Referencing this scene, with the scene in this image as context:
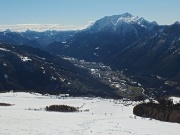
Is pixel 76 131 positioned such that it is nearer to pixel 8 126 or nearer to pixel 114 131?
pixel 114 131

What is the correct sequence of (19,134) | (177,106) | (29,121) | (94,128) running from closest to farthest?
(19,134), (94,128), (29,121), (177,106)

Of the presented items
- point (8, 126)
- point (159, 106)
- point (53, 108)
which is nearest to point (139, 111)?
point (159, 106)

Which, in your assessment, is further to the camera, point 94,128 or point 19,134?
point 94,128

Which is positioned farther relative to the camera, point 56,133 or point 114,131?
point 114,131

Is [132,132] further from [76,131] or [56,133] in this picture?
[56,133]

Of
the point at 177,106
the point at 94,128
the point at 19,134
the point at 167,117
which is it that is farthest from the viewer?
the point at 177,106

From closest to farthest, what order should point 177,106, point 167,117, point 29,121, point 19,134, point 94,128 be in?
point 19,134, point 94,128, point 29,121, point 167,117, point 177,106

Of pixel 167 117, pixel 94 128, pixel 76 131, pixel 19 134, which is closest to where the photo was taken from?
pixel 19 134

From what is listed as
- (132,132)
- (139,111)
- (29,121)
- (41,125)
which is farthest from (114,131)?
(139,111)
